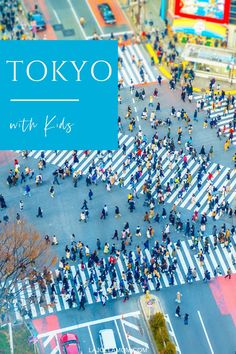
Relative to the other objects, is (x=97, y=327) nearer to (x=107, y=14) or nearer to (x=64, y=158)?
(x=64, y=158)

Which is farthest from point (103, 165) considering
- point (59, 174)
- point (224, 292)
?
point (224, 292)

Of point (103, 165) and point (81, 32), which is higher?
point (81, 32)

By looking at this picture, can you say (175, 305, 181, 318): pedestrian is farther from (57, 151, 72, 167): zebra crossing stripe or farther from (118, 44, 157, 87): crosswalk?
(118, 44, 157, 87): crosswalk

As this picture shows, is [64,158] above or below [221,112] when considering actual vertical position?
below

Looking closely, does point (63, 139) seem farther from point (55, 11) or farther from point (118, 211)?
point (55, 11)

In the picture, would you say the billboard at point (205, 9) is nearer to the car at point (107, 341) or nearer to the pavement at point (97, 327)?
the pavement at point (97, 327)

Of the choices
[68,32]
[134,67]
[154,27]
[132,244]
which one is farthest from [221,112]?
[68,32]
